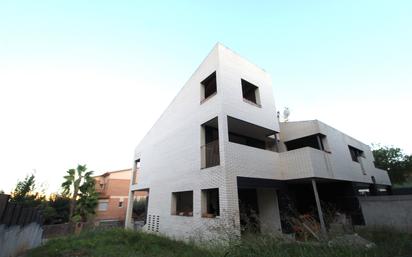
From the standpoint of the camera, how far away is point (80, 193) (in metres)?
20.0

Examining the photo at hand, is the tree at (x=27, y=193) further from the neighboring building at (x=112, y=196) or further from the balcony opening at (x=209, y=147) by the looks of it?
the balcony opening at (x=209, y=147)

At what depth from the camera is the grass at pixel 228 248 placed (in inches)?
136

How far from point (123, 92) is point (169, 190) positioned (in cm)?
654

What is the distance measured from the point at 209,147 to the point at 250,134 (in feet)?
10.8

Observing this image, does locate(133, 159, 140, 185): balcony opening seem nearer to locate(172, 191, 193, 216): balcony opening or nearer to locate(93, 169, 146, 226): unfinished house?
locate(172, 191, 193, 216): balcony opening

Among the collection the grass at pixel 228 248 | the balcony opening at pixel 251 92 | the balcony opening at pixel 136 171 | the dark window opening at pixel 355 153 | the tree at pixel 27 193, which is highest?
the balcony opening at pixel 251 92

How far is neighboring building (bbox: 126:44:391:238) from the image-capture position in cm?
770

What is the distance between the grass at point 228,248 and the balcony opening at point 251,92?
7.31m

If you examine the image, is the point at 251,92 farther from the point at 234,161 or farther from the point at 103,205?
the point at 103,205

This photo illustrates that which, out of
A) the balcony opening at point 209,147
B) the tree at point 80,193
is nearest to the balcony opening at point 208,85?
the balcony opening at point 209,147

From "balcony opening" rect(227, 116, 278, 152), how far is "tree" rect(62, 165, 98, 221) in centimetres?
1886

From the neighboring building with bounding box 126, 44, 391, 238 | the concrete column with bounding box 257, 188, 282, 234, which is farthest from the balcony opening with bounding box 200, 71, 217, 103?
the concrete column with bounding box 257, 188, 282, 234

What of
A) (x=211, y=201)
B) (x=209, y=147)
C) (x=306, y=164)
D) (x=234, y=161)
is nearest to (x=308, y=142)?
(x=306, y=164)

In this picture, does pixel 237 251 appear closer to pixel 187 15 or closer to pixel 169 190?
pixel 169 190
